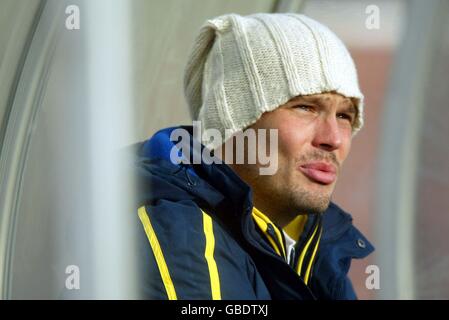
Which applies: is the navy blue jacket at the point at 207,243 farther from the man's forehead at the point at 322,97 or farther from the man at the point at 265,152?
the man's forehead at the point at 322,97

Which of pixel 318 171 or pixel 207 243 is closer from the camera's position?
pixel 207 243

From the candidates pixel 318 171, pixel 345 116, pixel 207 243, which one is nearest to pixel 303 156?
pixel 318 171

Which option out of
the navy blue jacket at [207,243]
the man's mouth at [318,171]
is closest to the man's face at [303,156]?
the man's mouth at [318,171]

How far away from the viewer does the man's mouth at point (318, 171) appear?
71.1 inches

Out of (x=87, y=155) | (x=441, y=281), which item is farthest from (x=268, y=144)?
(x=87, y=155)

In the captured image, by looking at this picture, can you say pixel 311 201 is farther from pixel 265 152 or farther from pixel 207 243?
pixel 207 243

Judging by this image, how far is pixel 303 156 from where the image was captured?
1.81m

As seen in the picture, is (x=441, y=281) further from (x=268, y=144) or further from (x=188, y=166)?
(x=188, y=166)

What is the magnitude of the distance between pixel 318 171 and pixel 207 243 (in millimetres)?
330

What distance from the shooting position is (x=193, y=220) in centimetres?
160

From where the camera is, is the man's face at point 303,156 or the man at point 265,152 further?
the man's face at point 303,156

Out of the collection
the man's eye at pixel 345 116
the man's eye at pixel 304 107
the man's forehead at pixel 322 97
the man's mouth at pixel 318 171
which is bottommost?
the man's mouth at pixel 318 171

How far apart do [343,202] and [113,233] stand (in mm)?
1737

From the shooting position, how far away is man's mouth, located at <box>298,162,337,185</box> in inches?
71.1
